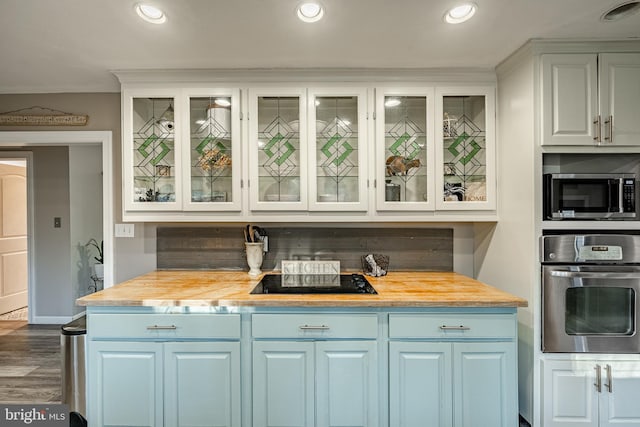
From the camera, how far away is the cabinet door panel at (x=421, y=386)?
186cm

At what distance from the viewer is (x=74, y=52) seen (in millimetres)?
2113

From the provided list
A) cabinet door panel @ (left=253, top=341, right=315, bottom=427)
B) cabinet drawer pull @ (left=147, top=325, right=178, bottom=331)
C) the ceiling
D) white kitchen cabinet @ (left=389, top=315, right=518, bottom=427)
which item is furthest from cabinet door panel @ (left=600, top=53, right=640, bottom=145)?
cabinet drawer pull @ (left=147, top=325, right=178, bottom=331)

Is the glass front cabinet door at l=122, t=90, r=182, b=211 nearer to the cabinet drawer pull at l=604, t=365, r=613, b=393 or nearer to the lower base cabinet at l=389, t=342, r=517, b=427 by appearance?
the lower base cabinet at l=389, t=342, r=517, b=427

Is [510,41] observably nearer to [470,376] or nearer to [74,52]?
[470,376]

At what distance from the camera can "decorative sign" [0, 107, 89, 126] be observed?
105 inches

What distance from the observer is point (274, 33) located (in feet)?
6.23

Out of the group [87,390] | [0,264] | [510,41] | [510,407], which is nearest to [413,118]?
[510,41]

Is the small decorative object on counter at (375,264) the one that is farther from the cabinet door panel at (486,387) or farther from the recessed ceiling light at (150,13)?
the recessed ceiling light at (150,13)

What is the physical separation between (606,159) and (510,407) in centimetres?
154

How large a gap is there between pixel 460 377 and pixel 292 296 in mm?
971

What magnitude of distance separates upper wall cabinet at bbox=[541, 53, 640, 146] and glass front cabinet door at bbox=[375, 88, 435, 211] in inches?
26.0

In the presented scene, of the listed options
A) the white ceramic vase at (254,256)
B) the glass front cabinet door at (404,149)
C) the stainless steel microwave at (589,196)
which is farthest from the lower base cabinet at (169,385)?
the stainless steel microwave at (589,196)

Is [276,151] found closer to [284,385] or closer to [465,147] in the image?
[465,147]

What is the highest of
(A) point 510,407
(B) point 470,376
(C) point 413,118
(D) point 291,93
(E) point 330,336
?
(D) point 291,93
